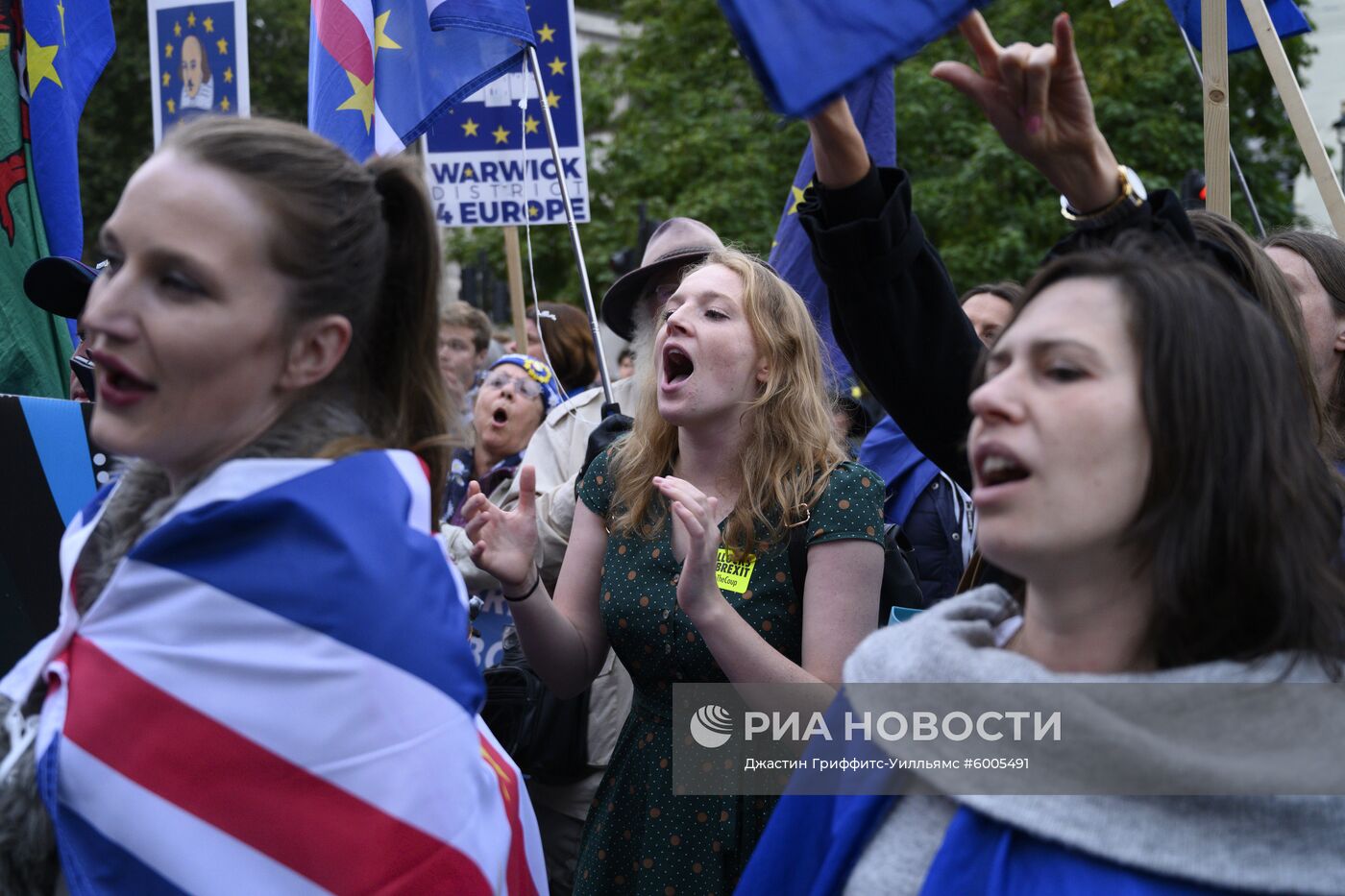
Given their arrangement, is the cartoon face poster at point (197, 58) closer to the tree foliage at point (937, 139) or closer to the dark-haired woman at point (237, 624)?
the dark-haired woman at point (237, 624)

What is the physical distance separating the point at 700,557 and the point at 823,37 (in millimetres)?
1053

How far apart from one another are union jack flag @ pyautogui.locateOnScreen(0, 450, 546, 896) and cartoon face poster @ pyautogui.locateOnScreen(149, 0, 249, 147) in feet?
16.2

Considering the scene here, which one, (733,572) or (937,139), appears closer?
(733,572)

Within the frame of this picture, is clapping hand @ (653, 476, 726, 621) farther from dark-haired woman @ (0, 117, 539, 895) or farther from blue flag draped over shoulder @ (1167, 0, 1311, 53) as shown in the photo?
blue flag draped over shoulder @ (1167, 0, 1311, 53)

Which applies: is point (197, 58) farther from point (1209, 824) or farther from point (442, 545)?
→ point (1209, 824)

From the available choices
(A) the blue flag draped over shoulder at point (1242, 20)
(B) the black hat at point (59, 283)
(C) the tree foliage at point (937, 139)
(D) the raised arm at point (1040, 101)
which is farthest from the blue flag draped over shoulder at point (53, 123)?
(C) the tree foliage at point (937, 139)

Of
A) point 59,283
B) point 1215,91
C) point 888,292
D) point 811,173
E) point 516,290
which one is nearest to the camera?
point 888,292

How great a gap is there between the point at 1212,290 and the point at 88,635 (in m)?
1.49

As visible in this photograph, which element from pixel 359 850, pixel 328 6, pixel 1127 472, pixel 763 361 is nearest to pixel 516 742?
pixel 763 361

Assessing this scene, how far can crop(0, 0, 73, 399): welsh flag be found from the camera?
3.59 meters

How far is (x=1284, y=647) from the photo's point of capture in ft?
5.47

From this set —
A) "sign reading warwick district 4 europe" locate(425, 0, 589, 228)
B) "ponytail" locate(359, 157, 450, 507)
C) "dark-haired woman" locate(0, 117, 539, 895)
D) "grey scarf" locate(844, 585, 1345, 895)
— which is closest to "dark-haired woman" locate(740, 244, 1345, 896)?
"grey scarf" locate(844, 585, 1345, 895)

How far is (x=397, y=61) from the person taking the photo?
15.8 feet

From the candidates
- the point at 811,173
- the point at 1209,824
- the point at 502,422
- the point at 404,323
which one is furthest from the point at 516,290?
the point at 1209,824
